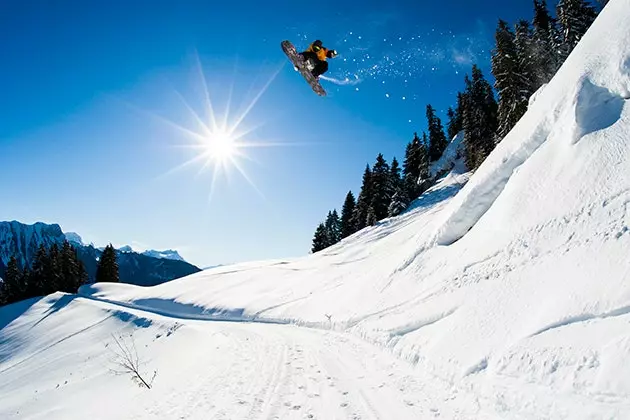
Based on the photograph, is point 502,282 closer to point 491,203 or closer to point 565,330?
point 565,330

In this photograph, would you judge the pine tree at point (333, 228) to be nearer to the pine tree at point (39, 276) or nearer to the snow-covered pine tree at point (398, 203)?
the snow-covered pine tree at point (398, 203)

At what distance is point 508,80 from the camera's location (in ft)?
120

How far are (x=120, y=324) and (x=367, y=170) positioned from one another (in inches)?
1657

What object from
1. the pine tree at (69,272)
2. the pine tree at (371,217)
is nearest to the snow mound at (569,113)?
the pine tree at (371,217)

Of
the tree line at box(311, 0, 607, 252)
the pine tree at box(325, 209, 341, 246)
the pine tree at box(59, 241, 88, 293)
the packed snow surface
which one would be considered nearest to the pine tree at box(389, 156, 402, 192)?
the tree line at box(311, 0, 607, 252)

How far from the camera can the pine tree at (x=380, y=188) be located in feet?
177

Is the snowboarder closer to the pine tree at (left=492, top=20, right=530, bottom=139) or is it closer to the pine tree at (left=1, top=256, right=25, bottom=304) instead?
the pine tree at (left=492, top=20, right=530, bottom=139)

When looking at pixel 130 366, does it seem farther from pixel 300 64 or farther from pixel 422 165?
pixel 422 165

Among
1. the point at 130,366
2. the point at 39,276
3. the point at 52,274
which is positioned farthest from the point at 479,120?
the point at 39,276

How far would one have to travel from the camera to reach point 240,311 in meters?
24.5

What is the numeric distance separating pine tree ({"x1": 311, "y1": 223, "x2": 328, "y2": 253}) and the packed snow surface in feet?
138

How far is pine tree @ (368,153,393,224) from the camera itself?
2119 inches

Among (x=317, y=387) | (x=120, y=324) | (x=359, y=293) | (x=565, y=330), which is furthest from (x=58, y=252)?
(x=565, y=330)

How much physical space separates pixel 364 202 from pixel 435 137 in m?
29.6
